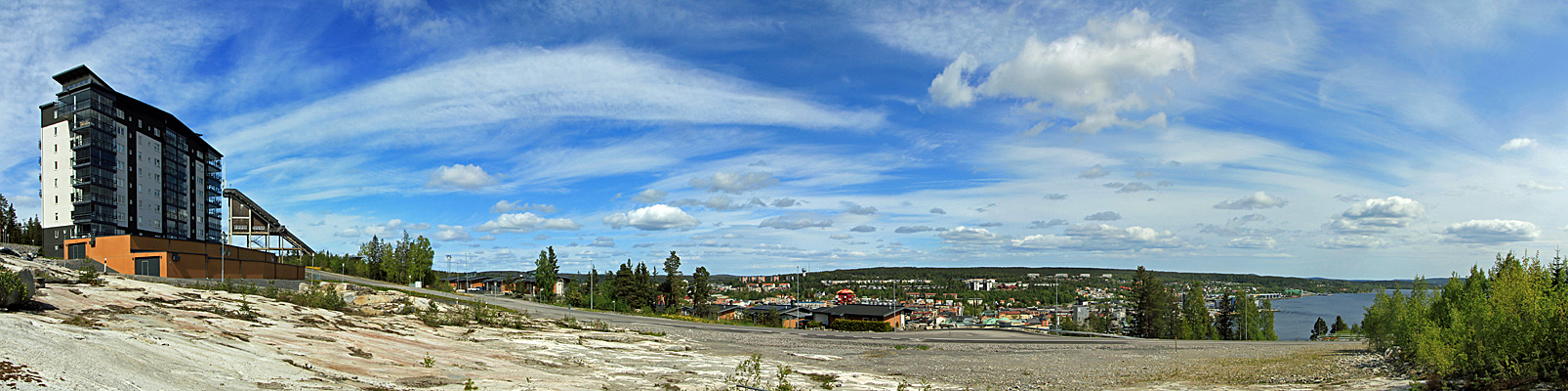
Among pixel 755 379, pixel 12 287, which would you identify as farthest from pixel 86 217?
pixel 755 379

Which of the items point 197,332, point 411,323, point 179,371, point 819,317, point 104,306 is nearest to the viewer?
point 179,371

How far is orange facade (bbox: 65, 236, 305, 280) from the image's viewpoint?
150ft

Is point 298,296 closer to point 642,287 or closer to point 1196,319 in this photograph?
point 642,287

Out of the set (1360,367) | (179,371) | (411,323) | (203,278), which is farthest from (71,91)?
(1360,367)

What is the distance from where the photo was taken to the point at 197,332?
1556 cm

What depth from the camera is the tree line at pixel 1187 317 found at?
7406 centimetres

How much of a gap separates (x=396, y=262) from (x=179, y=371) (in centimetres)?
9264

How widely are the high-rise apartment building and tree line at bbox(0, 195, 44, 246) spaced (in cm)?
802

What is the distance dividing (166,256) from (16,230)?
2070 inches

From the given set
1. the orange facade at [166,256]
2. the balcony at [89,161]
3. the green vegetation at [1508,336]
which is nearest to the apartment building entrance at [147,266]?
the orange facade at [166,256]

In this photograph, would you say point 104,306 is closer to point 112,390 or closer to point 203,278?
point 112,390

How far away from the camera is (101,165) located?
64125 millimetres

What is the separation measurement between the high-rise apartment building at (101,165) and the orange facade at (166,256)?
9437mm

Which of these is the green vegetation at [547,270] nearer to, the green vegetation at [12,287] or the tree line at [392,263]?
the tree line at [392,263]
